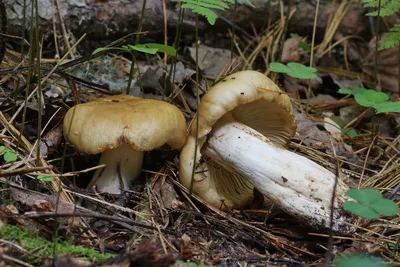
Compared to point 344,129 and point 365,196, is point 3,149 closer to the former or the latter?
point 365,196

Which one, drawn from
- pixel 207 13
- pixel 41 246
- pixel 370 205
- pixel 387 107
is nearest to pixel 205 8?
pixel 207 13

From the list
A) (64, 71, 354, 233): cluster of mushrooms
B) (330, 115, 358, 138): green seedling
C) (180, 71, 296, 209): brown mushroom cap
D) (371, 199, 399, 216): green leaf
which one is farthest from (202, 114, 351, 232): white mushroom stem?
(330, 115, 358, 138): green seedling

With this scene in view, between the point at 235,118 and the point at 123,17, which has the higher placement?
the point at 123,17

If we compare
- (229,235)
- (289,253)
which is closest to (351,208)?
(289,253)

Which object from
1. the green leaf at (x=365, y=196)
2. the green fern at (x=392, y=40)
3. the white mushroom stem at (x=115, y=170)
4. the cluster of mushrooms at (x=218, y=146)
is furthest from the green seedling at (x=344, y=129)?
the white mushroom stem at (x=115, y=170)

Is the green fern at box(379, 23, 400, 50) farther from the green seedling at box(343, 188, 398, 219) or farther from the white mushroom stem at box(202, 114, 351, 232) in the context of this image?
the green seedling at box(343, 188, 398, 219)
